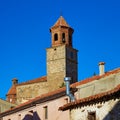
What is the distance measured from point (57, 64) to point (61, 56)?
193 cm

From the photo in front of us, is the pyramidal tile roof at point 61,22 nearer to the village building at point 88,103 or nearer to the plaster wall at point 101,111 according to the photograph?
the village building at point 88,103

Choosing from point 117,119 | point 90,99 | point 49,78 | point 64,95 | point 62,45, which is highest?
point 62,45

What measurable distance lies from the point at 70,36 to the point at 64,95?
185 feet

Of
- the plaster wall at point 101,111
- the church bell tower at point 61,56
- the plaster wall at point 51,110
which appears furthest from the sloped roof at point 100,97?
the church bell tower at point 61,56

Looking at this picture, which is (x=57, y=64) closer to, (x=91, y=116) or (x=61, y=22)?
(x=61, y=22)

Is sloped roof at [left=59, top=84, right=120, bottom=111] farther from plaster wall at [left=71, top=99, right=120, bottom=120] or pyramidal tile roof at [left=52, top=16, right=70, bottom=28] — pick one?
pyramidal tile roof at [left=52, top=16, right=70, bottom=28]

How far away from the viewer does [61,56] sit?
84438 mm

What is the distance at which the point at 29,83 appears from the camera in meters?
87.4

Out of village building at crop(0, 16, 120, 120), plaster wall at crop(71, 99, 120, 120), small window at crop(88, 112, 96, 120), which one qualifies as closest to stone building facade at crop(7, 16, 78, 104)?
village building at crop(0, 16, 120, 120)

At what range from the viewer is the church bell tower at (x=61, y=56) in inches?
3234

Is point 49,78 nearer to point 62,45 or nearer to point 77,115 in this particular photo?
point 62,45

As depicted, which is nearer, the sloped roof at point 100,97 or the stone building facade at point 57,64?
the sloped roof at point 100,97

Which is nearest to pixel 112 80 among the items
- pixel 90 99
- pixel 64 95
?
pixel 90 99

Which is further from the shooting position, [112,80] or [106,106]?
[112,80]
